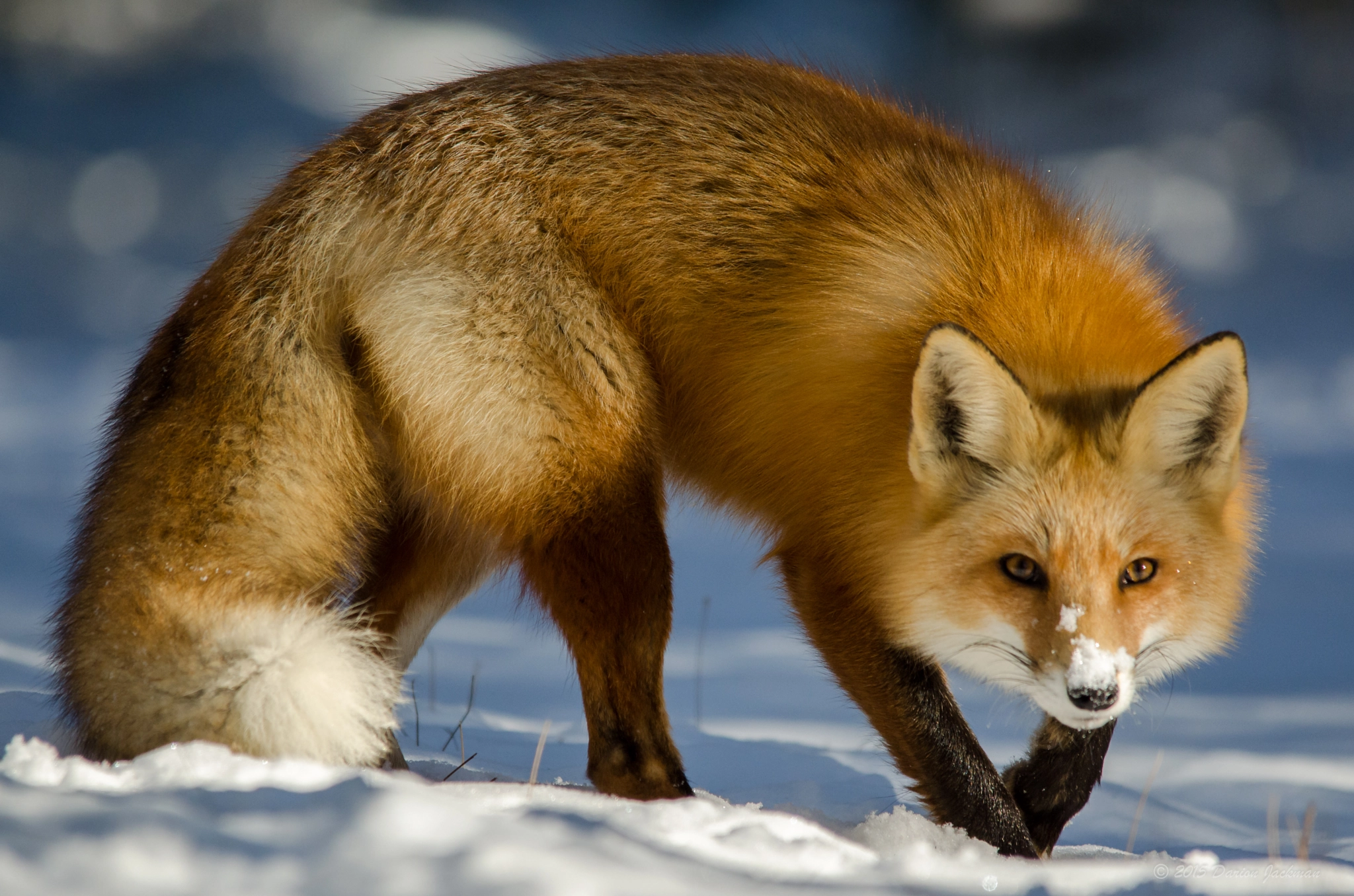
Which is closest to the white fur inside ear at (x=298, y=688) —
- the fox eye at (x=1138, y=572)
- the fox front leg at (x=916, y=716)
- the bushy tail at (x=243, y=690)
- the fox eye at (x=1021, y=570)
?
the bushy tail at (x=243, y=690)

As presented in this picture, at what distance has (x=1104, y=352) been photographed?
2.82 metres

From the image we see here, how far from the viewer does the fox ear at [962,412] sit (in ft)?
8.04

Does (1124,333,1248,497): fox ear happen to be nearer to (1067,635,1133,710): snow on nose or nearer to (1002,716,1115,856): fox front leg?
(1067,635,1133,710): snow on nose

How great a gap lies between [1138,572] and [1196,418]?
410mm

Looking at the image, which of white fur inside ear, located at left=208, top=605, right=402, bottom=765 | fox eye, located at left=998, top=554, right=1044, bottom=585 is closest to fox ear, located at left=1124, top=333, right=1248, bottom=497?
fox eye, located at left=998, top=554, right=1044, bottom=585

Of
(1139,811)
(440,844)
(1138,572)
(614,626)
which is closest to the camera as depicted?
(440,844)

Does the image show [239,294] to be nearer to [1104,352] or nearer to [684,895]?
[684,895]

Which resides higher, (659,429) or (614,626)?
(659,429)

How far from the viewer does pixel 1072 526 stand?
2.50 metres

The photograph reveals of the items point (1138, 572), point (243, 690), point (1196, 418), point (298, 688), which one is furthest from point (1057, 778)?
point (243, 690)

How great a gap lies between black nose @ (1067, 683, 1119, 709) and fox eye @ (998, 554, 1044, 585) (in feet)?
0.95

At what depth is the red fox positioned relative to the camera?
2451mm

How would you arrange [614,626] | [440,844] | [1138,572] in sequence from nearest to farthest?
[440,844] → [1138,572] → [614,626]

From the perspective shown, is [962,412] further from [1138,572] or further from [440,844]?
[440,844]
